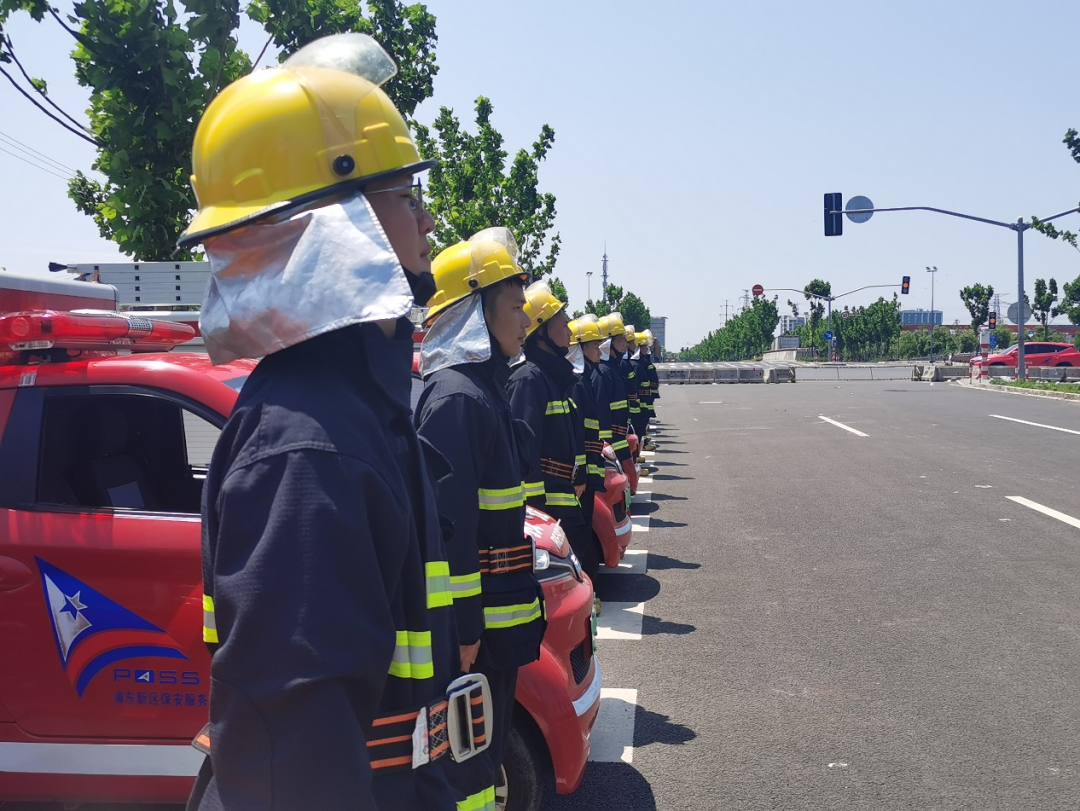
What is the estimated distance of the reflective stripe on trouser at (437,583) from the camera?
167 centimetres

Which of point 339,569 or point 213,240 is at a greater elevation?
point 213,240

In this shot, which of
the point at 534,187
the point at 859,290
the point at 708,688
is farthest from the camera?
the point at 859,290

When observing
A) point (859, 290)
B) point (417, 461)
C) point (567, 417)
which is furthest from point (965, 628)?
point (859, 290)

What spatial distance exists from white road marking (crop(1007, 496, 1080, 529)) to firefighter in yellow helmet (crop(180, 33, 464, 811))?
393 inches

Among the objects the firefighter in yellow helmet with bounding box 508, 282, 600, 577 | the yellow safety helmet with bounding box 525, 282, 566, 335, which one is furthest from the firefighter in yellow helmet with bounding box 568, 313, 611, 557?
the yellow safety helmet with bounding box 525, 282, 566, 335

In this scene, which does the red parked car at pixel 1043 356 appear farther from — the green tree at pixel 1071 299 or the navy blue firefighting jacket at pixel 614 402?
the navy blue firefighting jacket at pixel 614 402

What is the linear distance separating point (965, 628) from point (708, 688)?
2121mm

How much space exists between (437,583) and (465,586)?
1.17 m

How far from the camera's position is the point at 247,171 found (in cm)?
168

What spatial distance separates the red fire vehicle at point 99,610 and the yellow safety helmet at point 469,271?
86 centimetres

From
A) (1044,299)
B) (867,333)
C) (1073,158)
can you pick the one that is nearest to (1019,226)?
(1073,158)

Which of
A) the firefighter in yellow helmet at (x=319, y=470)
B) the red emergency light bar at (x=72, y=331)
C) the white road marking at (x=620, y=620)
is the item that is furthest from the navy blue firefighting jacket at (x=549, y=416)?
the firefighter in yellow helmet at (x=319, y=470)

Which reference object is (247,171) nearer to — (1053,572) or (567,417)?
(567,417)

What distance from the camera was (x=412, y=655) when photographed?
163 centimetres
